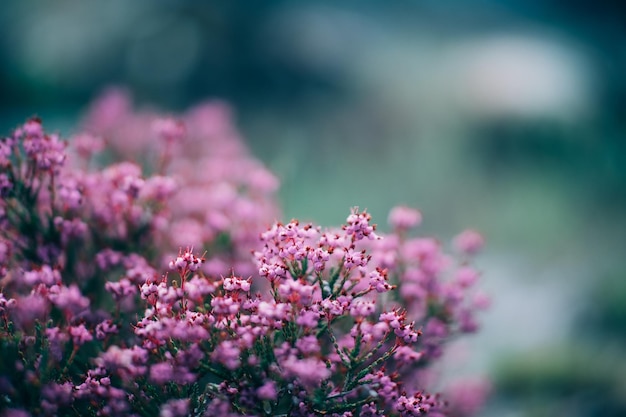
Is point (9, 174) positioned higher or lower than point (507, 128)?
lower

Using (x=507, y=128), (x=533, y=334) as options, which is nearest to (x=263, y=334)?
(x=533, y=334)

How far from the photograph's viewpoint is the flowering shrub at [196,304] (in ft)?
8.07

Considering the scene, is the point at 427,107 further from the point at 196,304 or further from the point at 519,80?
the point at 196,304

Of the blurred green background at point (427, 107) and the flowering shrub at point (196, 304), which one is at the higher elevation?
the blurred green background at point (427, 107)

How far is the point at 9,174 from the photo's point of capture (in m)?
3.20

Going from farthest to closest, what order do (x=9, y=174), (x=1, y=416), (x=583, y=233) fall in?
(x=583, y=233) → (x=9, y=174) → (x=1, y=416)

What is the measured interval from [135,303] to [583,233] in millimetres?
8874

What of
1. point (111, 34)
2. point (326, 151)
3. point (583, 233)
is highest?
point (111, 34)

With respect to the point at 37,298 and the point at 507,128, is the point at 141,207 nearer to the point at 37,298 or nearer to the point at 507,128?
the point at 37,298

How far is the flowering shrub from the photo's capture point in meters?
2.46

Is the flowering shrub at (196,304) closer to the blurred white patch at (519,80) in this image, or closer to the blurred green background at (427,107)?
the blurred green background at (427,107)

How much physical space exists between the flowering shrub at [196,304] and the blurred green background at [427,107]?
4.96m

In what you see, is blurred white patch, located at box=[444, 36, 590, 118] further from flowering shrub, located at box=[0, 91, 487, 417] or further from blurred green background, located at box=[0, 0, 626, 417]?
flowering shrub, located at box=[0, 91, 487, 417]

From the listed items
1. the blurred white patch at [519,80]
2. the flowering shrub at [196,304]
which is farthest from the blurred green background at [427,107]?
the flowering shrub at [196,304]
